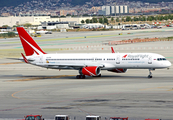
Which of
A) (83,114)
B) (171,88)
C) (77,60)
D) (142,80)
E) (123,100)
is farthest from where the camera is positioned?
(77,60)

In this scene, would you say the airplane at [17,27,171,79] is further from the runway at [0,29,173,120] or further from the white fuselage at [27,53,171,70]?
the runway at [0,29,173,120]

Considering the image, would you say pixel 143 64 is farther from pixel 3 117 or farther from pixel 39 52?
pixel 3 117

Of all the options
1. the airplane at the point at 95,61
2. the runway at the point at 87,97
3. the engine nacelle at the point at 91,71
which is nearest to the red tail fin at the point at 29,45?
the airplane at the point at 95,61

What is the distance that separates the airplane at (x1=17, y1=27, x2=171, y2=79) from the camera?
52.3m

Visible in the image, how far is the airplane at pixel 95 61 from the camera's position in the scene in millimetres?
52312

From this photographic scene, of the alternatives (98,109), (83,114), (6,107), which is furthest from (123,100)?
(6,107)

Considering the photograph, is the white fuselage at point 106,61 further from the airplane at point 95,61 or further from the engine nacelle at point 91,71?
the engine nacelle at point 91,71

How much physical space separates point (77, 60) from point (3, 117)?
91.7 feet

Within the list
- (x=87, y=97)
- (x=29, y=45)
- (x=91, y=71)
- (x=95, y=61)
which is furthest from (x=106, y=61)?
(x=87, y=97)

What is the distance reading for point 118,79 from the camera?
53.3 metres

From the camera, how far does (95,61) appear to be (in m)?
55.3

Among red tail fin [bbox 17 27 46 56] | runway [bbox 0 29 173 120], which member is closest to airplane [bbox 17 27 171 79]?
red tail fin [bbox 17 27 46 56]

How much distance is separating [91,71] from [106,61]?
10.4 feet

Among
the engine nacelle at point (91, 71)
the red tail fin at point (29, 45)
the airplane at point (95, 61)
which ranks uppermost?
the red tail fin at point (29, 45)
